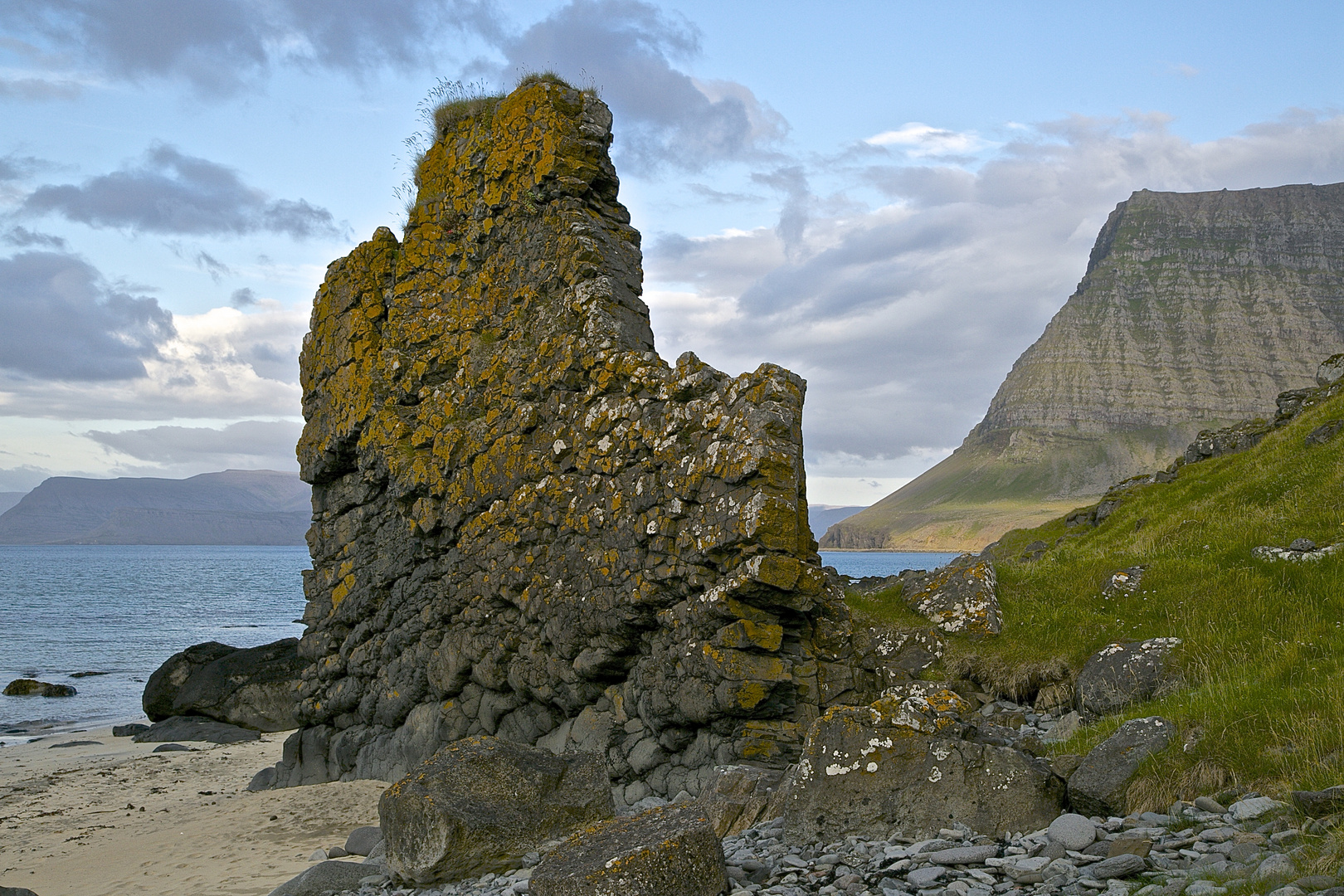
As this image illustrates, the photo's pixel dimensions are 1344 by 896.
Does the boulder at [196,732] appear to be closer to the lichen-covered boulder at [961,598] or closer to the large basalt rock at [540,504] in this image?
the large basalt rock at [540,504]

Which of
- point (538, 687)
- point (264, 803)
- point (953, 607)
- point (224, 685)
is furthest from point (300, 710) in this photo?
point (953, 607)

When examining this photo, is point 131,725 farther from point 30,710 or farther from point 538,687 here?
point 538,687

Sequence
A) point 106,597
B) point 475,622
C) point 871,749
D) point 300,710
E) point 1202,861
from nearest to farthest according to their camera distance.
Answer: point 1202,861 → point 871,749 → point 475,622 → point 300,710 → point 106,597

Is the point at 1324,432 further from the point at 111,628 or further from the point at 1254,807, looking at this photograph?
the point at 111,628

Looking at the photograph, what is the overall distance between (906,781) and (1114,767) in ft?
5.05

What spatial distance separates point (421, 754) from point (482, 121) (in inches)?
450

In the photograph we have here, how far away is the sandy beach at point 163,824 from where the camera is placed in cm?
1257

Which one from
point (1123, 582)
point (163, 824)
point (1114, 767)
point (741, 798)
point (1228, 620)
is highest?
point (1123, 582)

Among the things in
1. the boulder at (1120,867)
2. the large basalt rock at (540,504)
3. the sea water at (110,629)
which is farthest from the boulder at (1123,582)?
the sea water at (110,629)

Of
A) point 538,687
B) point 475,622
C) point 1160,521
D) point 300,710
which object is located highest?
point 1160,521

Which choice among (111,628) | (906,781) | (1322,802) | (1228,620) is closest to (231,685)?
(906,781)

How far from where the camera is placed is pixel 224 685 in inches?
1051

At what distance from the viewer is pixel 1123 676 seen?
32.5ft

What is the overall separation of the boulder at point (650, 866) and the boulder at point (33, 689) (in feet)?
117
